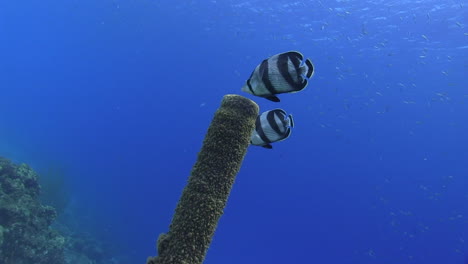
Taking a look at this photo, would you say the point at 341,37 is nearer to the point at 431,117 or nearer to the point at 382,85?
the point at 382,85

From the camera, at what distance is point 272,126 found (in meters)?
3.23

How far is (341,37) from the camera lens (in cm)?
3972

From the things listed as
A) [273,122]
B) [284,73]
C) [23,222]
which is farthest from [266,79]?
[23,222]

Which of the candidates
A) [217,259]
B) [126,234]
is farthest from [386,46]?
[217,259]

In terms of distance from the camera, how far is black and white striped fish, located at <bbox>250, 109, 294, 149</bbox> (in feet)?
10.6

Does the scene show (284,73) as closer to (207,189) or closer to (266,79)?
(266,79)

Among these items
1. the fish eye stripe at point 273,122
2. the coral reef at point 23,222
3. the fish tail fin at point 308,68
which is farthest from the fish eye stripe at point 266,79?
the coral reef at point 23,222

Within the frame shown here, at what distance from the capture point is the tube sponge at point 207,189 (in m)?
2.56

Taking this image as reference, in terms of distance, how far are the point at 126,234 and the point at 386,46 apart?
3449 cm

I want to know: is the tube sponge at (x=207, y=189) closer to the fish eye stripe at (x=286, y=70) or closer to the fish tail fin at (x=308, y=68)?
the fish eye stripe at (x=286, y=70)

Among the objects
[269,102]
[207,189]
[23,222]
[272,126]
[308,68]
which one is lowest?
[207,189]

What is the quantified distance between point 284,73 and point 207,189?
39.6 inches

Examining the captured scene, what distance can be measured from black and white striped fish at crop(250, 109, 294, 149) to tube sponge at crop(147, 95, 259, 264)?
0.51 meters

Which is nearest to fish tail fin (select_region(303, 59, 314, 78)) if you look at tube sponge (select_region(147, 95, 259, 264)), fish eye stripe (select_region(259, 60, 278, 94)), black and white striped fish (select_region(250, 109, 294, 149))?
fish eye stripe (select_region(259, 60, 278, 94))
